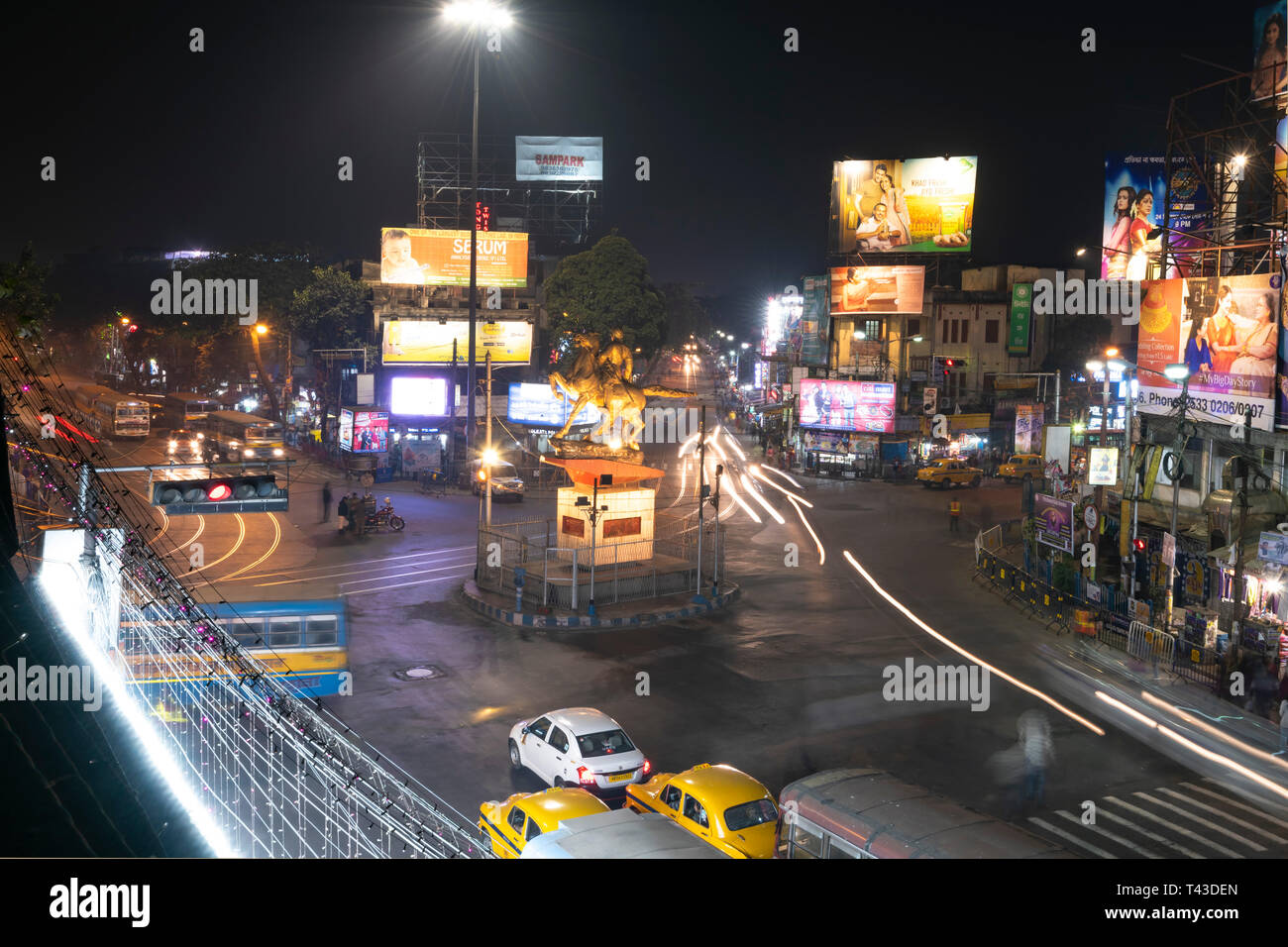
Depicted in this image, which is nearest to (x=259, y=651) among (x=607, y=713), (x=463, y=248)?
(x=607, y=713)

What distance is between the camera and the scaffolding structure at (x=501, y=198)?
209 feet

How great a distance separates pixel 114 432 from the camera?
52.6 m

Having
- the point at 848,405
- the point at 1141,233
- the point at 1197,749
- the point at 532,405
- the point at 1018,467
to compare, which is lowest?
the point at 1197,749

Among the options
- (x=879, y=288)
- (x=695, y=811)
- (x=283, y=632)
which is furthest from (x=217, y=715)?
(x=879, y=288)

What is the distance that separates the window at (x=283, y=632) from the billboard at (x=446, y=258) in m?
41.5

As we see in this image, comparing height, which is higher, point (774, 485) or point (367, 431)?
point (367, 431)

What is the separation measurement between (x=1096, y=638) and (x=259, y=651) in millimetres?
16686

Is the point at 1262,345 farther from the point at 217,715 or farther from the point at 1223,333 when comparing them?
the point at 217,715

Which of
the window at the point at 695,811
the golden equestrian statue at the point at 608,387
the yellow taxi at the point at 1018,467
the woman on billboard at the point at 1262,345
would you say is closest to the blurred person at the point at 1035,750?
the window at the point at 695,811

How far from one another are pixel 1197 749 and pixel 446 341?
153ft

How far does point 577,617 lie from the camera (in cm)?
2239

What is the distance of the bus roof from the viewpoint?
939 centimetres

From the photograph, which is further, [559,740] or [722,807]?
[559,740]
